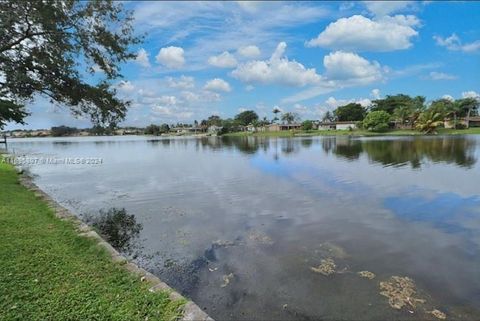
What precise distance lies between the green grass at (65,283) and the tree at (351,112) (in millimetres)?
109811

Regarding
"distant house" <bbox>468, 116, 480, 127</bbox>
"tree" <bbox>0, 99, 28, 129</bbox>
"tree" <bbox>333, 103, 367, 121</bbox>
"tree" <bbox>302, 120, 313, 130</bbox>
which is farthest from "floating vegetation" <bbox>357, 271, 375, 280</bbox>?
"tree" <bbox>333, 103, 367, 121</bbox>

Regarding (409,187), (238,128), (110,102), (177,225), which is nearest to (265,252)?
(177,225)

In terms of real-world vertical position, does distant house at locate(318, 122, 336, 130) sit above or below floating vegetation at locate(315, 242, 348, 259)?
above

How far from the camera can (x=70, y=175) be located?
66.9 ft

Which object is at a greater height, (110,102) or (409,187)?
(110,102)

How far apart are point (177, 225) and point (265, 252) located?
127 inches

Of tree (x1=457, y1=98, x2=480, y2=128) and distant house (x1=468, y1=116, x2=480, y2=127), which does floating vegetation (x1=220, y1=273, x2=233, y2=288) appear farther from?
distant house (x1=468, y1=116, x2=480, y2=127)

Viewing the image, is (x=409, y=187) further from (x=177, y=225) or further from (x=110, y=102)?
(x=110, y=102)

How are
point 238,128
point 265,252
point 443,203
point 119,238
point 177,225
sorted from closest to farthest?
point 265,252 < point 119,238 < point 177,225 < point 443,203 < point 238,128

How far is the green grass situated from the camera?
3.93m

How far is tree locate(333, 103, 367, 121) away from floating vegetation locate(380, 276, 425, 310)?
355ft

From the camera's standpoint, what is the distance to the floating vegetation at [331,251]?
22.0 ft

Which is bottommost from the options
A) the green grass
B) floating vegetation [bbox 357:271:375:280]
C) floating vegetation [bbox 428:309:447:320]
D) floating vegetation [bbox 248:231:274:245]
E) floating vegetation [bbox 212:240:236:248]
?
floating vegetation [bbox 428:309:447:320]

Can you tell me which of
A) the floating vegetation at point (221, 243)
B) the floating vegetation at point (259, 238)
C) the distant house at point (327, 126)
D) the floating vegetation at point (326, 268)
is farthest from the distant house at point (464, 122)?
the floating vegetation at point (221, 243)
